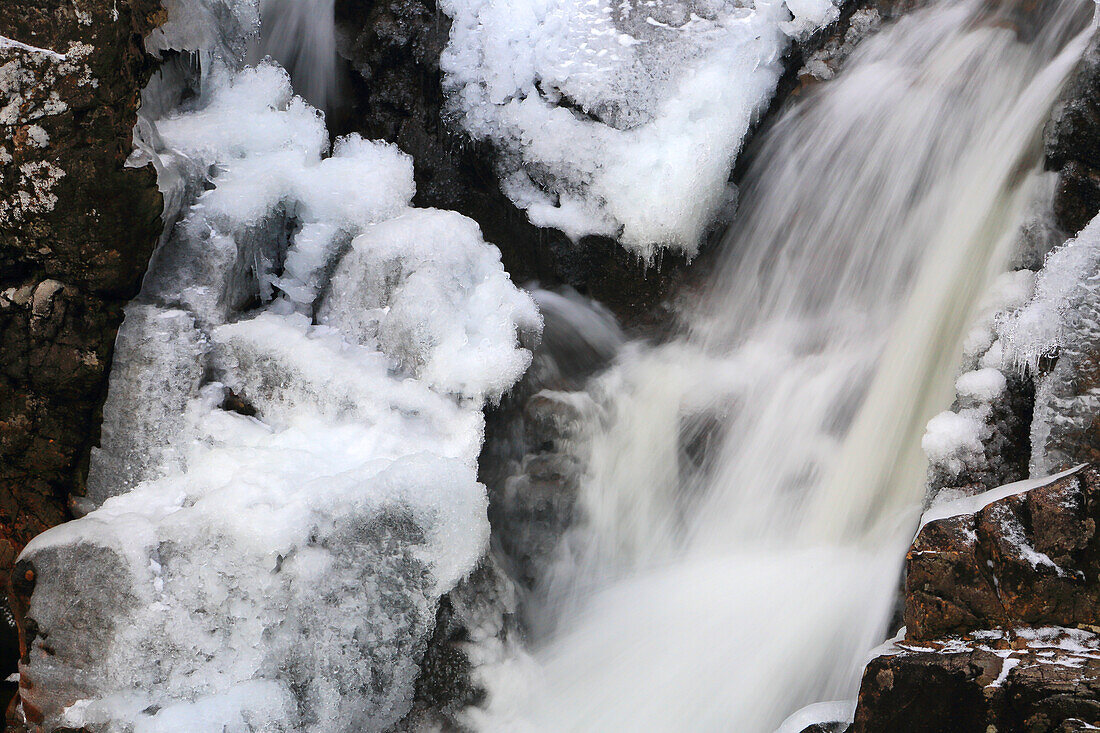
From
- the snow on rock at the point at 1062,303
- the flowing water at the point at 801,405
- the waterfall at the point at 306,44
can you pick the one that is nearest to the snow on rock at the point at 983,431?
the snow on rock at the point at 1062,303

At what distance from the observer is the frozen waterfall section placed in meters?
2.80

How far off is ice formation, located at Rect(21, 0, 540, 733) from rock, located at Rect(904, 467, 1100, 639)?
134cm

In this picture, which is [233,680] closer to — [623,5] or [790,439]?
[790,439]

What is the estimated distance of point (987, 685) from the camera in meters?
2.08

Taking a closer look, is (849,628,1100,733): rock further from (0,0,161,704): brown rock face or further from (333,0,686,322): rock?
(0,0,161,704): brown rock face

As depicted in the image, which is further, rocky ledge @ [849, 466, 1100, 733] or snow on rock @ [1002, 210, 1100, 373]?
snow on rock @ [1002, 210, 1100, 373]

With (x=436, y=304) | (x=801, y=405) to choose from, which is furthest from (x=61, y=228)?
(x=801, y=405)

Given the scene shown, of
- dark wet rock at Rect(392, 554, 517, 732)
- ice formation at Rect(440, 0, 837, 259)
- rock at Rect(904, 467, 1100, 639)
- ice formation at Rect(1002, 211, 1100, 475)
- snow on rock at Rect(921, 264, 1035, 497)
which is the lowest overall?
dark wet rock at Rect(392, 554, 517, 732)

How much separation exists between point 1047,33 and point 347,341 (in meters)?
3.17

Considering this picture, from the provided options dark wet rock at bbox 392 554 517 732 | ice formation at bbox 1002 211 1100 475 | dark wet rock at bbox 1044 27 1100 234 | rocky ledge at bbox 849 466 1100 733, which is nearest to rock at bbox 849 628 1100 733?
rocky ledge at bbox 849 466 1100 733

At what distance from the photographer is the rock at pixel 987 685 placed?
1.99m

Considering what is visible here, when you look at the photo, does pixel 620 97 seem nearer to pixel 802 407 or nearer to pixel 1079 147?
pixel 802 407

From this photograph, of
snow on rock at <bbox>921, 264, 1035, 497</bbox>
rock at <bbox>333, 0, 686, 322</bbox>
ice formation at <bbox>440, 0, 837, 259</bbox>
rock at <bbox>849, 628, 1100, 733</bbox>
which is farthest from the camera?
rock at <bbox>333, 0, 686, 322</bbox>

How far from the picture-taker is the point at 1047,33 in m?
3.54
